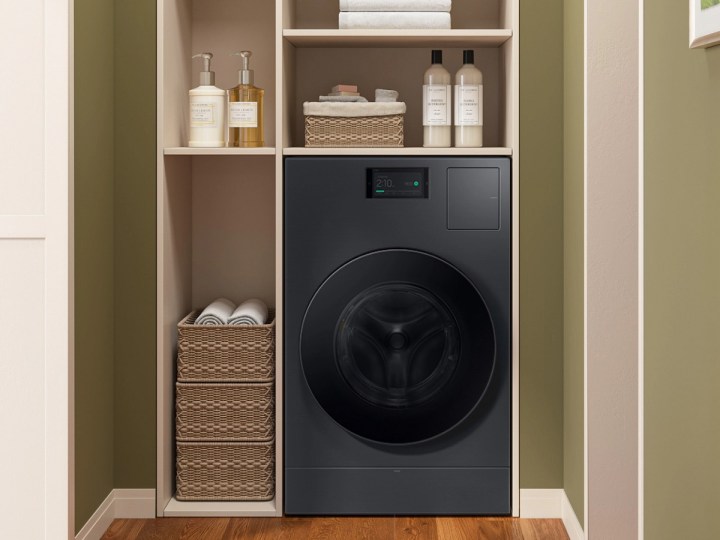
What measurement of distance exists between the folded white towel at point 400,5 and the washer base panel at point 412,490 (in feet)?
4.23

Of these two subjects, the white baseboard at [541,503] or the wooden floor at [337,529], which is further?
the white baseboard at [541,503]

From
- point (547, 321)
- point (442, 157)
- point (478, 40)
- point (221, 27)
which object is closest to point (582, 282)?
point (547, 321)

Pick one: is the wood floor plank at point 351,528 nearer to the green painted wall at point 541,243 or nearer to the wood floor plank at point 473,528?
the wood floor plank at point 473,528

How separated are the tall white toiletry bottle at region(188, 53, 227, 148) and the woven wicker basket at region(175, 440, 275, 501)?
2.83 feet

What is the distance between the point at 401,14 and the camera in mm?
2637

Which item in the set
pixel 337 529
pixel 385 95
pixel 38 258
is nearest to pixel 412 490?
pixel 337 529

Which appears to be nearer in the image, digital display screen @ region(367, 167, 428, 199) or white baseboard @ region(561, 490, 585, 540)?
white baseboard @ region(561, 490, 585, 540)

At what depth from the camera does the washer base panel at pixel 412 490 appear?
2680 millimetres

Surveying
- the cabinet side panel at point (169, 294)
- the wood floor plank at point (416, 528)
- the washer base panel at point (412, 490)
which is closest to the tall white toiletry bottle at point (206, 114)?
the cabinet side panel at point (169, 294)

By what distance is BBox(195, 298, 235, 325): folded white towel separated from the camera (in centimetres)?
273

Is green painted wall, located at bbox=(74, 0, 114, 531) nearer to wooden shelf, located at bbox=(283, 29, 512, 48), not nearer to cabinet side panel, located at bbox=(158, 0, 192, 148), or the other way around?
cabinet side panel, located at bbox=(158, 0, 192, 148)
